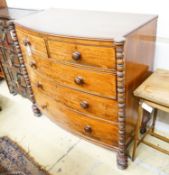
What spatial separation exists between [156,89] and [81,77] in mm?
470

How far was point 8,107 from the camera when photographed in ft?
8.02

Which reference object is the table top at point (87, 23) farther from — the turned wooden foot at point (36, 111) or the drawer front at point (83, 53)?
the turned wooden foot at point (36, 111)

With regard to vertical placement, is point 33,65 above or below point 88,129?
above

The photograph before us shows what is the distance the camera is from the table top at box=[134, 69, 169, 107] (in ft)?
4.08

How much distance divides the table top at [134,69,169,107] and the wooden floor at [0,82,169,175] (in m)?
0.55

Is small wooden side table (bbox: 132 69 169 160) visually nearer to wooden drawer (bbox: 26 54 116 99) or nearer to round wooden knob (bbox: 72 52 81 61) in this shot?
wooden drawer (bbox: 26 54 116 99)

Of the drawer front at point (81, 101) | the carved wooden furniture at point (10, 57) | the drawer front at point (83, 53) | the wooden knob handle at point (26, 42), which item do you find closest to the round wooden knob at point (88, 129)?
the drawer front at point (81, 101)

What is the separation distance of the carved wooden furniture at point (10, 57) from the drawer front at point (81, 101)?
56 cm

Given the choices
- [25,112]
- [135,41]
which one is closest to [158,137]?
[135,41]

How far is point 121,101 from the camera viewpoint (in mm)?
1267

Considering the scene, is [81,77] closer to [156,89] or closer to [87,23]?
[87,23]

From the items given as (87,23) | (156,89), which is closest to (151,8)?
(87,23)

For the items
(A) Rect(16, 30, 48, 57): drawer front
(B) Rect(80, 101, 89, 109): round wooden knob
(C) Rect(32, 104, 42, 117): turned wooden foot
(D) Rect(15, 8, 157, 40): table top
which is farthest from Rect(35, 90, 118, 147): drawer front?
(D) Rect(15, 8, 157, 40): table top

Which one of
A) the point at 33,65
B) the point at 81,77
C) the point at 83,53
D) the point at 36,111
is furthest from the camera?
the point at 36,111
